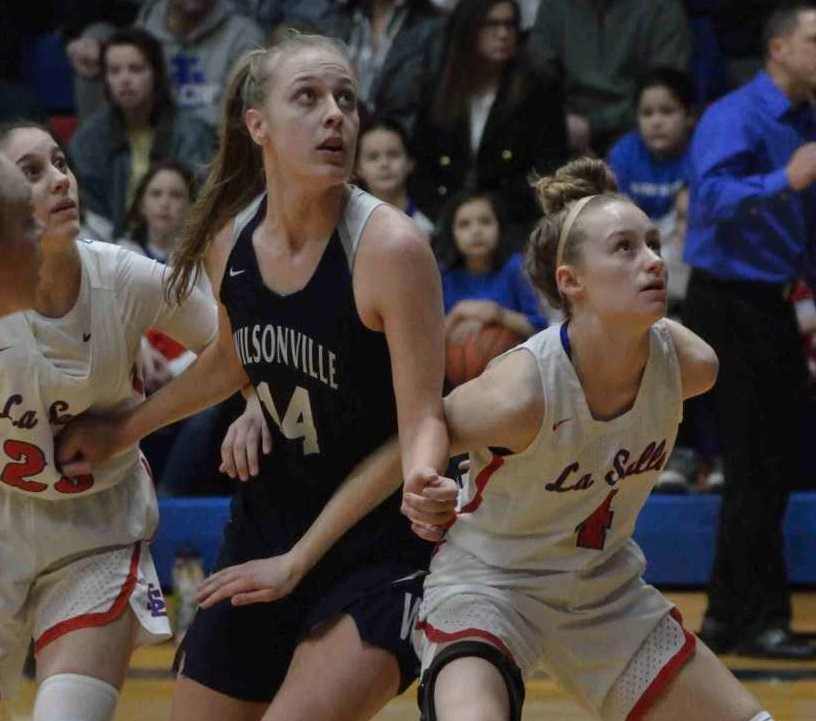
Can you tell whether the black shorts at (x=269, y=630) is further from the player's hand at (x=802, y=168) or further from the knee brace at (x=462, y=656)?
the player's hand at (x=802, y=168)

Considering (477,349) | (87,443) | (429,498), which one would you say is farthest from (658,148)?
(429,498)

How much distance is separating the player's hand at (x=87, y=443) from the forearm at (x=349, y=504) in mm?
526

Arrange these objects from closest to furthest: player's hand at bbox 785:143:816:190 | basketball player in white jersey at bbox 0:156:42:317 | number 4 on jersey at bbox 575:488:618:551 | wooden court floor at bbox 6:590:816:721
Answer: basketball player in white jersey at bbox 0:156:42:317 → number 4 on jersey at bbox 575:488:618:551 → wooden court floor at bbox 6:590:816:721 → player's hand at bbox 785:143:816:190

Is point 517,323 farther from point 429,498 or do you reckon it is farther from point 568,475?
point 429,498

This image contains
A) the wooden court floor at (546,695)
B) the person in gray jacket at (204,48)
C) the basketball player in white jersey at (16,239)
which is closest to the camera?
the basketball player in white jersey at (16,239)

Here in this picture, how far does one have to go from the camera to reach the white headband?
3.83 metres

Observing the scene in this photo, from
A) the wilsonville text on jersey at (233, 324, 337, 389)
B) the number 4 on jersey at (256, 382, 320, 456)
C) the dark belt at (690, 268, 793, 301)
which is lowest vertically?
the dark belt at (690, 268, 793, 301)

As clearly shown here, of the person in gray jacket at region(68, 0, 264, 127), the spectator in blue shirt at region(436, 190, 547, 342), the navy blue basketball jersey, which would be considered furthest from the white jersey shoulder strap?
the person in gray jacket at region(68, 0, 264, 127)

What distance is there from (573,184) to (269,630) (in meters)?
1.11

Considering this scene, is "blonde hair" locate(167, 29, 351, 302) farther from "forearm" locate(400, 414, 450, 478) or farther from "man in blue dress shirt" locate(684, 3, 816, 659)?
"man in blue dress shirt" locate(684, 3, 816, 659)

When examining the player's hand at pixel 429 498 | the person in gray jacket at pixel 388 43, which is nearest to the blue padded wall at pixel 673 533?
the person in gray jacket at pixel 388 43

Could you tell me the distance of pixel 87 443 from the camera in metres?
3.89

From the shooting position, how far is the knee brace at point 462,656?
356 centimetres

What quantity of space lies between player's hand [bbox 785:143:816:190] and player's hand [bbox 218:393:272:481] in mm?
2478
